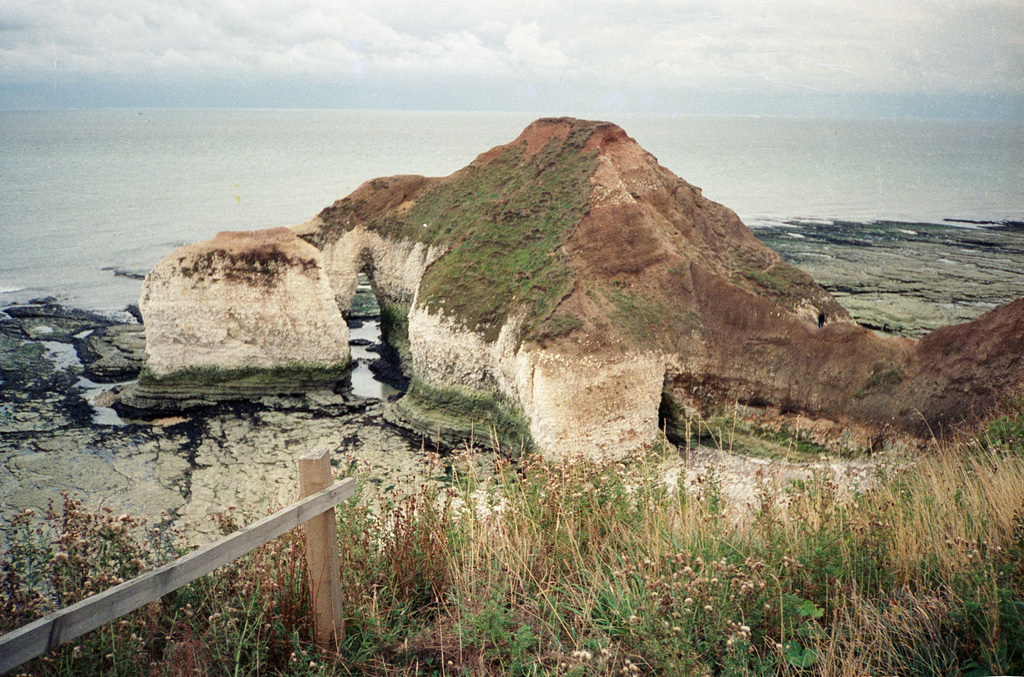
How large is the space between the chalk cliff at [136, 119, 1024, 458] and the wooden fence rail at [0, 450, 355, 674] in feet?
15.7

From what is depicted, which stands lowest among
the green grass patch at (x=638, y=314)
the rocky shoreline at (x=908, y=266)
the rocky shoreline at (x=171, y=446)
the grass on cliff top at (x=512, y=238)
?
the rocky shoreline at (x=171, y=446)

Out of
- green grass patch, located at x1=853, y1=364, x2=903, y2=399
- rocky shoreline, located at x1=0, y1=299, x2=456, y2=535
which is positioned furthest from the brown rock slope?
rocky shoreline, located at x1=0, y1=299, x2=456, y2=535

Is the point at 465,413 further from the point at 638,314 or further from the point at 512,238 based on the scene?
the point at 638,314

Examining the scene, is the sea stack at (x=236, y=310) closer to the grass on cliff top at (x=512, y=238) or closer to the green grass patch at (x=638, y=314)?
the grass on cliff top at (x=512, y=238)

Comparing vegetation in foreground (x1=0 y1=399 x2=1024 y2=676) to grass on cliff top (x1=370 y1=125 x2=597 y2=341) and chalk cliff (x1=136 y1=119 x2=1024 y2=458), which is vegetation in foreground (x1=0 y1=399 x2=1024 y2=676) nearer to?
chalk cliff (x1=136 y1=119 x2=1024 y2=458)

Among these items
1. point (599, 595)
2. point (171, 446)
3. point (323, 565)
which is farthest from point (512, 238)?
point (323, 565)

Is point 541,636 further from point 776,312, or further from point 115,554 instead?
point 776,312

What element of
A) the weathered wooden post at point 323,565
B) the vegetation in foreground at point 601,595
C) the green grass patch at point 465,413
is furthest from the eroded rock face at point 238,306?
the weathered wooden post at point 323,565

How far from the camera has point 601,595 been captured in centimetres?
426

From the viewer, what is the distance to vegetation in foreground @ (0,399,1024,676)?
362 centimetres

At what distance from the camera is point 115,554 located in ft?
15.7

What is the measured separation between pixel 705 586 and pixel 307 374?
36.2ft

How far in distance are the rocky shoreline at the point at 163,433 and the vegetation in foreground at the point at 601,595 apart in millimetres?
976

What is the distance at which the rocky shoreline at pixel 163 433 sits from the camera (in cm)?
1003
